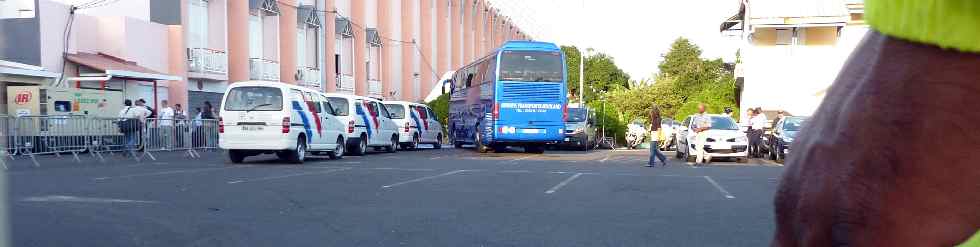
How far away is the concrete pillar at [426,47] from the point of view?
4503 cm

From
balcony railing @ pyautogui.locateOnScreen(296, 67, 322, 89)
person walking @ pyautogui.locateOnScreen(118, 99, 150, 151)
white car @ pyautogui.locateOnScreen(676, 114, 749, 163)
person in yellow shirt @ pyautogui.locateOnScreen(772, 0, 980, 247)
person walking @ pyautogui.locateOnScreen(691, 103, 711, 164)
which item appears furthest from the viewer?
balcony railing @ pyautogui.locateOnScreen(296, 67, 322, 89)

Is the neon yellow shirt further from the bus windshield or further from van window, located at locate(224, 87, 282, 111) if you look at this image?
the bus windshield

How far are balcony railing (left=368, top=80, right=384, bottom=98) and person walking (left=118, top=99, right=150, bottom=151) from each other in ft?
71.3

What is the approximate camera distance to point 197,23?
83.7 feet

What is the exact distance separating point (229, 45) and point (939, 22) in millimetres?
28040

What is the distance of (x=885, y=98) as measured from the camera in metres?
0.80

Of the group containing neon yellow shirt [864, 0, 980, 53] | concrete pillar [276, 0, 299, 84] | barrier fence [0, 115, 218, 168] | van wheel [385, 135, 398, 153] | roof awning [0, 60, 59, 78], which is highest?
concrete pillar [276, 0, 299, 84]

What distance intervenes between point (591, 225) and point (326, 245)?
2161mm

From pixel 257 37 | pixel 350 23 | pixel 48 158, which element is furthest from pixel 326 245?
pixel 350 23

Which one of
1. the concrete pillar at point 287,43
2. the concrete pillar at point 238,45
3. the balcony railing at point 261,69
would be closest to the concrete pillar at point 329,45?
the concrete pillar at point 287,43

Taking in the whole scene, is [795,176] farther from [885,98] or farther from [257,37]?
[257,37]

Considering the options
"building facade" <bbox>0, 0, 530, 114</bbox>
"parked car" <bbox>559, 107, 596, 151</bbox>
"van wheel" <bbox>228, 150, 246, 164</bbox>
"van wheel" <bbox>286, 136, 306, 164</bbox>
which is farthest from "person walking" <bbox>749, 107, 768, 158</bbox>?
"building facade" <bbox>0, 0, 530, 114</bbox>

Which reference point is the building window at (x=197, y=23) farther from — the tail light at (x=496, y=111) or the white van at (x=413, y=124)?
the tail light at (x=496, y=111)

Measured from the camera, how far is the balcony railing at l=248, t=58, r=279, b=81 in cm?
2786
